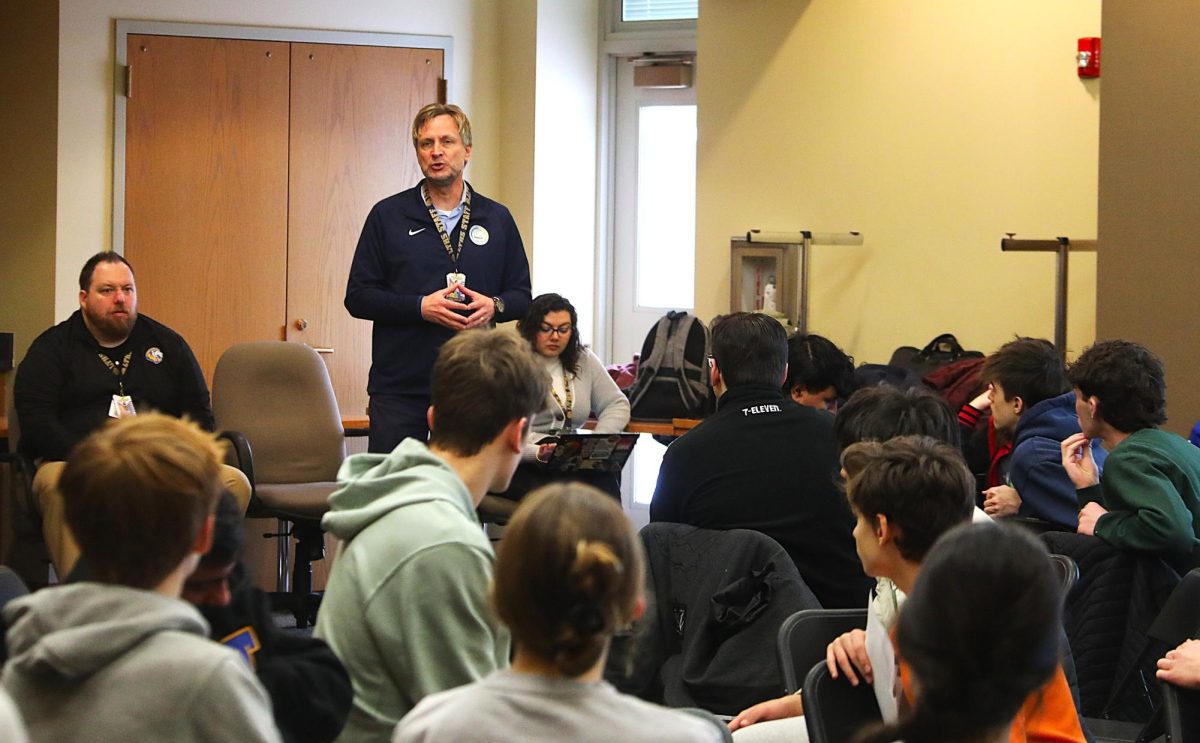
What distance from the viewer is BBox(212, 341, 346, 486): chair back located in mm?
5586

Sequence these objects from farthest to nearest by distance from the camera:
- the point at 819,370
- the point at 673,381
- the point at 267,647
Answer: the point at 673,381 < the point at 819,370 < the point at 267,647

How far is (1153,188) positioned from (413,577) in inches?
143

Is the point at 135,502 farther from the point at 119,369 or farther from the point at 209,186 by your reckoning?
the point at 209,186

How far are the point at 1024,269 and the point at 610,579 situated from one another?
5.12m

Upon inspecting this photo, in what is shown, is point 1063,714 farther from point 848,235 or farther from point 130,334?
point 848,235

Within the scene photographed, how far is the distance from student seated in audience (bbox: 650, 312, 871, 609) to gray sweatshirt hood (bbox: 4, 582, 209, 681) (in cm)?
181

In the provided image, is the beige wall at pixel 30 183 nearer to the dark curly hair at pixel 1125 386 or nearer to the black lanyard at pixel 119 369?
the black lanyard at pixel 119 369

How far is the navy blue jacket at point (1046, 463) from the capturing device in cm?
378

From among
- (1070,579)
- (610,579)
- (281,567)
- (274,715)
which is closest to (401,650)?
(274,715)

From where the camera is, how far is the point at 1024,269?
20.5 ft

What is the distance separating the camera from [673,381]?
5906 millimetres

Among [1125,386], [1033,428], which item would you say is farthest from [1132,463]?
[1033,428]

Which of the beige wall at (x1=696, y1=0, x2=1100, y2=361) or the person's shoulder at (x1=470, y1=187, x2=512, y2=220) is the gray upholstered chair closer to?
the person's shoulder at (x1=470, y1=187, x2=512, y2=220)

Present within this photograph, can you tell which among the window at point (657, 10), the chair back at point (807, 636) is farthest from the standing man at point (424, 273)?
the window at point (657, 10)
